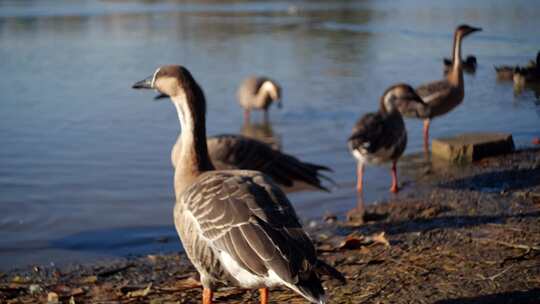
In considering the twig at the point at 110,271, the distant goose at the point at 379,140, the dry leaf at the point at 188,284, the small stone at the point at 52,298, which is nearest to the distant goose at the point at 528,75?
the distant goose at the point at 379,140

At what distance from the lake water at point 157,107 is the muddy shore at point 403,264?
0.79 meters

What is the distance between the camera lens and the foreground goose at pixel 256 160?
7602 mm

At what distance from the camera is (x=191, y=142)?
4.94 m

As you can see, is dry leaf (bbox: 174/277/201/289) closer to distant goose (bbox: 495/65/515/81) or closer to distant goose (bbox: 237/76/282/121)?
distant goose (bbox: 237/76/282/121)

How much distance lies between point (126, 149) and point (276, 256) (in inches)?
299

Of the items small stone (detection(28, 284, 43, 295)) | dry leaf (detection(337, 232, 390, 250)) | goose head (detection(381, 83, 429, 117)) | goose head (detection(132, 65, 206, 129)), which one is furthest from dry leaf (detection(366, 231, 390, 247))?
goose head (detection(381, 83, 429, 117))

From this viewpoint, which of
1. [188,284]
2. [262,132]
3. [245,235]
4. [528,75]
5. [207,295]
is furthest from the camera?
[528,75]

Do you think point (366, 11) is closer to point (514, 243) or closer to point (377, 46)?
point (377, 46)

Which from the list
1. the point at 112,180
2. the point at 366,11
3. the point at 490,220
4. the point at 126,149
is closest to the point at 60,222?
the point at 112,180

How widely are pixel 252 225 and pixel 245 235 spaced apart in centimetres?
7

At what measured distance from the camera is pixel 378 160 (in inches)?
344

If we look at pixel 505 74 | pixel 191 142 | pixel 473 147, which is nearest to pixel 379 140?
pixel 473 147

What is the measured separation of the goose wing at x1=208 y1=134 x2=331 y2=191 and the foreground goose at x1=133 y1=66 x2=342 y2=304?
113 inches

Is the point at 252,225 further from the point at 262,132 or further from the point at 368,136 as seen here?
the point at 262,132
